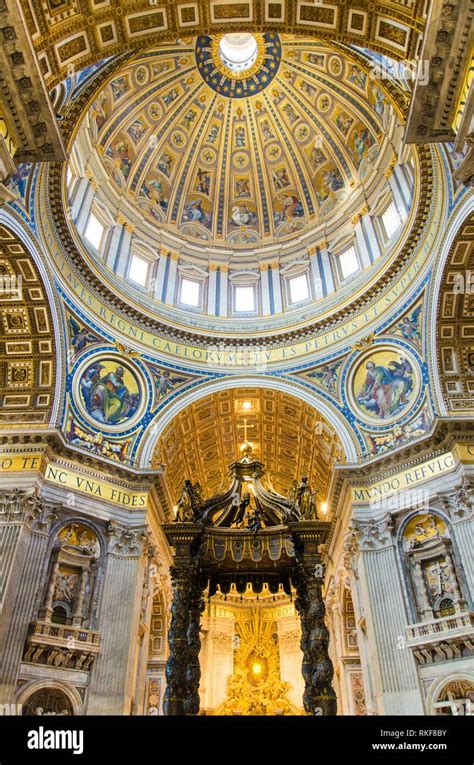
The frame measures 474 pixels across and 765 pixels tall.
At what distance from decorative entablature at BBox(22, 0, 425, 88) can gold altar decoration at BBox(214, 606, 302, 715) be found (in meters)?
27.2

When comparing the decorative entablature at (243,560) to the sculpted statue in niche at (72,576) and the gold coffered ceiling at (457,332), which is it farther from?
the gold coffered ceiling at (457,332)

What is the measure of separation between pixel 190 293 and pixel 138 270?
2586mm

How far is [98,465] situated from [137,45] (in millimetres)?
11998

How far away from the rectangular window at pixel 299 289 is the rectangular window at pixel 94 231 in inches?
338

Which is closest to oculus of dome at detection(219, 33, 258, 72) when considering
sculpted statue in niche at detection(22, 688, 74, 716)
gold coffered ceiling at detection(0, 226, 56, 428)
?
gold coffered ceiling at detection(0, 226, 56, 428)

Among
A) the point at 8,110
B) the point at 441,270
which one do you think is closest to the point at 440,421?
the point at 441,270

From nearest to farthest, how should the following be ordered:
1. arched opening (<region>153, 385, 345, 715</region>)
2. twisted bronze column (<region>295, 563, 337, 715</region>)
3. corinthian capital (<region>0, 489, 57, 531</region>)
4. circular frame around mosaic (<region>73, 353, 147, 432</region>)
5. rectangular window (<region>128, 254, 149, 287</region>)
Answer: twisted bronze column (<region>295, 563, 337, 715</region>)
arched opening (<region>153, 385, 345, 715</region>)
corinthian capital (<region>0, 489, 57, 531</region>)
circular frame around mosaic (<region>73, 353, 147, 432</region>)
rectangular window (<region>128, 254, 149, 287</region>)

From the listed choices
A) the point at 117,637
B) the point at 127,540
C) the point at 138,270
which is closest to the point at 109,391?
the point at 127,540

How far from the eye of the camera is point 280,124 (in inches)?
1041

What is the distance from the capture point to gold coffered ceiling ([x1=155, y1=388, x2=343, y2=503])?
21.3 meters

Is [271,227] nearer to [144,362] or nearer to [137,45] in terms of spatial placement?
[144,362]

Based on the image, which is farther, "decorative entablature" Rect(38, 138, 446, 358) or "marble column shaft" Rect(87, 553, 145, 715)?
"decorative entablature" Rect(38, 138, 446, 358)

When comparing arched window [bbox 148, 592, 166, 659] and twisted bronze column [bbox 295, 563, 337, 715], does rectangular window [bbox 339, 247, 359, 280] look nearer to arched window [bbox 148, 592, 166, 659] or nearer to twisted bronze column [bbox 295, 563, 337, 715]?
twisted bronze column [bbox 295, 563, 337, 715]

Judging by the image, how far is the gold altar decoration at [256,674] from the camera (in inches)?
1048
